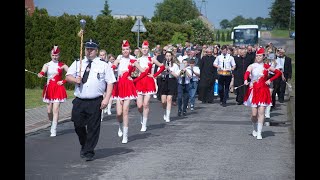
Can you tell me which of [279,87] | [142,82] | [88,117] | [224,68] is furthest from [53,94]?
[279,87]

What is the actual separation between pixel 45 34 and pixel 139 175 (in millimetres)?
21353

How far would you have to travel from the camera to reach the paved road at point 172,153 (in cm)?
1043

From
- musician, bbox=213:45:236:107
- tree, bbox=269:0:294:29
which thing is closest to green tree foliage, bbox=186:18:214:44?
musician, bbox=213:45:236:107

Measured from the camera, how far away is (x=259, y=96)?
1506cm

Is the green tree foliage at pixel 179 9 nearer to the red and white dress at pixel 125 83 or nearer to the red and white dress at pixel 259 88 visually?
the red and white dress at pixel 259 88

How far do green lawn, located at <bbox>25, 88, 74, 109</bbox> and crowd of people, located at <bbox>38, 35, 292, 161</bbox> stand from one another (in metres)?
3.26

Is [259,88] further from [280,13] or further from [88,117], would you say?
[280,13]

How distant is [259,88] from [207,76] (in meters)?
10.2

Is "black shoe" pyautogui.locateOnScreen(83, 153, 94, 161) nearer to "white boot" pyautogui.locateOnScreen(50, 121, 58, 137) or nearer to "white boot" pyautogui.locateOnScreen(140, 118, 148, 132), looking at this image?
"white boot" pyautogui.locateOnScreen(50, 121, 58, 137)

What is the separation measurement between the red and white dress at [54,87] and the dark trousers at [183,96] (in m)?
5.61

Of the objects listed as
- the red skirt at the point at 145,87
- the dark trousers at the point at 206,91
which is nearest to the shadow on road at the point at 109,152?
the red skirt at the point at 145,87

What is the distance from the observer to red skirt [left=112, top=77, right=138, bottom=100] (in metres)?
14.1
